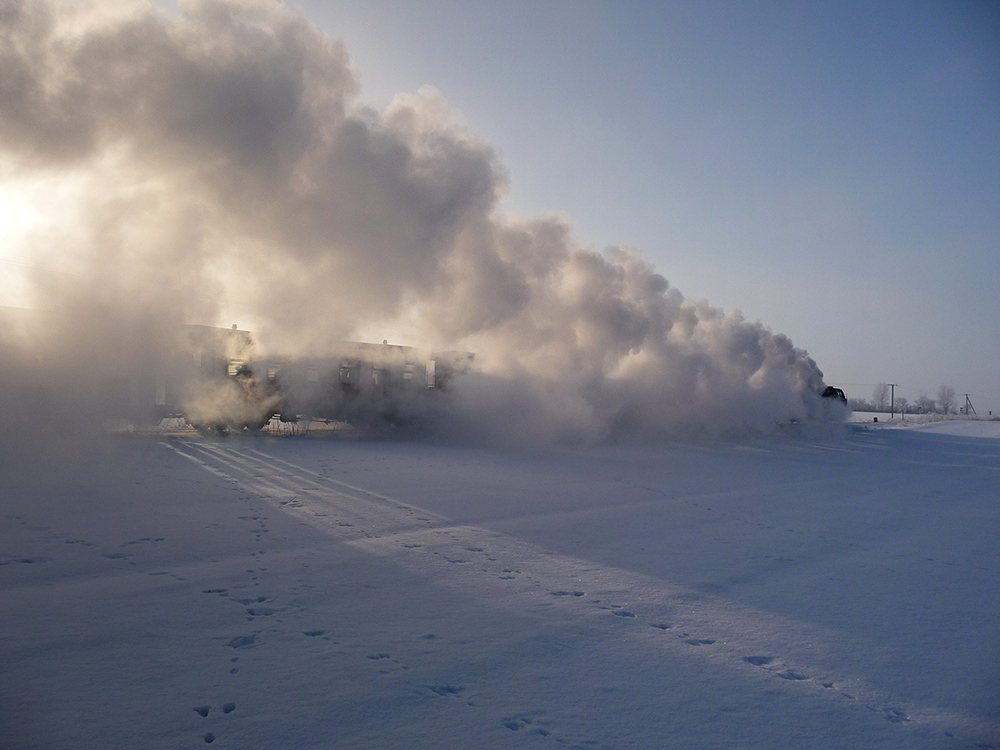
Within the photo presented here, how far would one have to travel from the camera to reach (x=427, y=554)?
5.66 meters

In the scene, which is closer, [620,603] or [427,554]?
[620,603]

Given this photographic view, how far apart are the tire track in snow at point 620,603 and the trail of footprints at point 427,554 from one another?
12mm

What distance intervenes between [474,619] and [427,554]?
1.64 m

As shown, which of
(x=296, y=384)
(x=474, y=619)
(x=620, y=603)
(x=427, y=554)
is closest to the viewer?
(x=474, y=619)

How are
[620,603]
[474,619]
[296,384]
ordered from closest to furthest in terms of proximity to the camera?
[474,619], [620,603], [296,384]

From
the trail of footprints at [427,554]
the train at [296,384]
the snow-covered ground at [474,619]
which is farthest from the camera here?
the train at [296,384]

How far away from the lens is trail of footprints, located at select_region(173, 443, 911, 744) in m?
3.30

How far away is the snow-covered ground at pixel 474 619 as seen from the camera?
2912 mm

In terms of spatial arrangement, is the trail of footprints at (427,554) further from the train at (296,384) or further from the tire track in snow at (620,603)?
the train at (296,384)

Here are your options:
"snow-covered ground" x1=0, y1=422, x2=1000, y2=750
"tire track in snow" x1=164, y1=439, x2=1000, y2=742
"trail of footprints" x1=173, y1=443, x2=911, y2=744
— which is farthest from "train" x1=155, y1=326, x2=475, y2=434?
"tire track in snow" x1=164, y1=439, x2=1000, y2=742

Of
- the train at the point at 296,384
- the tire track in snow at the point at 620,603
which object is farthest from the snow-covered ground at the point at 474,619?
the train at the point at 296,384

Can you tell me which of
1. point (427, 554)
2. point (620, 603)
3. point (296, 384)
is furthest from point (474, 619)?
point (296, 384)

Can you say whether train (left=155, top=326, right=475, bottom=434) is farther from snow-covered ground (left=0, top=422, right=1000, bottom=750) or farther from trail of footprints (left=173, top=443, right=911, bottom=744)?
snow-covered ground (left=0, top=422, right=1000, bottom=750)

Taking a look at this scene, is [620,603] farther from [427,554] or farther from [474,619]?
[427,554]
